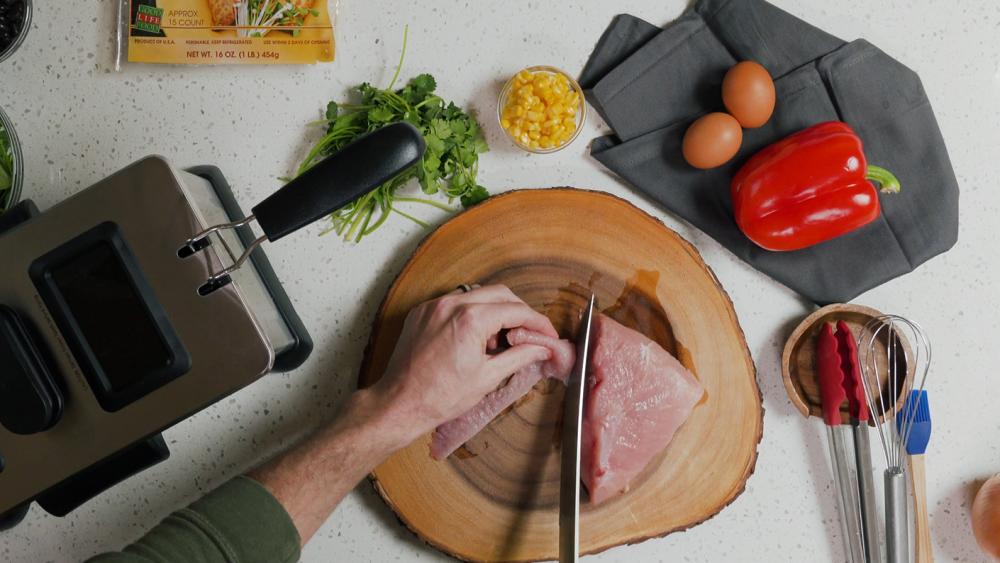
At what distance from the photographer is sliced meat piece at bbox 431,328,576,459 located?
109cm

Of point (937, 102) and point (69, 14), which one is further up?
point (69, 14)

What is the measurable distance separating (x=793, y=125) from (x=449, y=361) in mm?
687

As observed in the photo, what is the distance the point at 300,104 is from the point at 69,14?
16.9 inches

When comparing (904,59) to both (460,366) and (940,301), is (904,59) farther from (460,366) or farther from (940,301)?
(460,366)

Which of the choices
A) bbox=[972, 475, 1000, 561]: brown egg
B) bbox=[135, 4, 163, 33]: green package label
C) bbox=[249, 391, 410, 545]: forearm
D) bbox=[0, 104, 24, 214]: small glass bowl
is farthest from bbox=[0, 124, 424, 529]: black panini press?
bbox=[972, 475, 1000, 561]: brown egg

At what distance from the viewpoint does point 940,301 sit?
121 cm

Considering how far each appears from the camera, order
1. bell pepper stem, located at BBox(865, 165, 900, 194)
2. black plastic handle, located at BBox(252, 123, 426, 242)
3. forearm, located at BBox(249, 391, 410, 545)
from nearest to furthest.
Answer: black plastic handle, located at BBox(252, 123, 426, 242) → forearm, located at BBox(249, 391, 410, 545) → bell pepper stem, located at BBox(865, 165, 900, 194)

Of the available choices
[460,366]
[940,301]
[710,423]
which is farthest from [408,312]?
[940,301]

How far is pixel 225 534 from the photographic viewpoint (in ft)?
3.01

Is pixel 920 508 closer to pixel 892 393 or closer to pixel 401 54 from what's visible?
pixel 892 393

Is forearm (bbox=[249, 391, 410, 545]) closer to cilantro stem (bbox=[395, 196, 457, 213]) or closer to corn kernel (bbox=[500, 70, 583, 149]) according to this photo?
cilantro stem (bbox=[395, 196, 457, 213])

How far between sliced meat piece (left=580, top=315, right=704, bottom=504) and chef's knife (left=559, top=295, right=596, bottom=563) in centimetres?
2

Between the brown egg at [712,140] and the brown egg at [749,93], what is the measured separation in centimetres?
2

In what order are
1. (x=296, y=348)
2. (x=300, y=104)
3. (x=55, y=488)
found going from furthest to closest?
(x=300, y=104), (x=296, y=348), (x=55, y=488)
